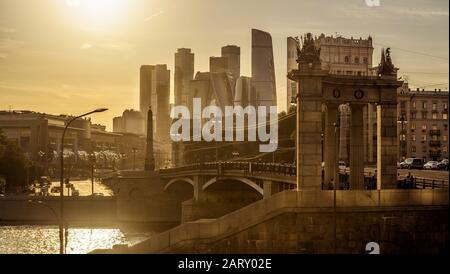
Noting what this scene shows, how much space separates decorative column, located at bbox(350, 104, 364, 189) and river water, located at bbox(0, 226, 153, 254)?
120 feet

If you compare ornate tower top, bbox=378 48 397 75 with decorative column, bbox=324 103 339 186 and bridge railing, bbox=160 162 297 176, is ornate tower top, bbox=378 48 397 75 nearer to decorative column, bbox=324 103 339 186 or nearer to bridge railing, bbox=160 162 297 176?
decorative column, bbox=324 103 339 186

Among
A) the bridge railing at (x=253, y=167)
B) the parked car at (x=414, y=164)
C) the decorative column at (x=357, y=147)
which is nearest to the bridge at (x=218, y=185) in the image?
the bridge railing at (x=253, y=167)

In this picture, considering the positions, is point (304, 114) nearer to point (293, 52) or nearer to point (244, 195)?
point (244, 195)

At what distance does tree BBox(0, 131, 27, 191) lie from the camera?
138 meters

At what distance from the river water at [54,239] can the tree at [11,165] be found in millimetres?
26443

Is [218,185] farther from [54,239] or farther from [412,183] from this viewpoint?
[412,183]

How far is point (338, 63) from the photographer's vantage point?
132250 millimetres

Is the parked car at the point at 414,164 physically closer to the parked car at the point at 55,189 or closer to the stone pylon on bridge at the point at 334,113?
the stone pylon on bridge at the point at 334,113

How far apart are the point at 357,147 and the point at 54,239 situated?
52.5 m

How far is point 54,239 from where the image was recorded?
9412 cm

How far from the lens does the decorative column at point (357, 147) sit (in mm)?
50719

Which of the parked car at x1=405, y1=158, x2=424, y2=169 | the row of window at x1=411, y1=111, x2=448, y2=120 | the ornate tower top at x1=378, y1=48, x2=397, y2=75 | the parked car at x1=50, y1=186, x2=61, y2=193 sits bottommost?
the parked car at x1=50, y1=186, x2=61, y2=193

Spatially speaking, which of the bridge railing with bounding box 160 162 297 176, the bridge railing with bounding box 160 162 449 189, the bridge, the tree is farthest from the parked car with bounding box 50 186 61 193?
→ the bridge railing with bounding box 160 162 297 176
